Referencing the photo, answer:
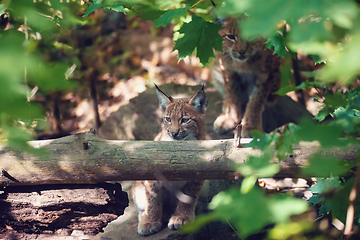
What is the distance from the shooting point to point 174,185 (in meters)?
4.21

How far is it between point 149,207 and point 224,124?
6.06 feet

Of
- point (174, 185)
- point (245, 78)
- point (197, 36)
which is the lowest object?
point (174, 185)

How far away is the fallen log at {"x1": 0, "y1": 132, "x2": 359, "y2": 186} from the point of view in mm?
3008

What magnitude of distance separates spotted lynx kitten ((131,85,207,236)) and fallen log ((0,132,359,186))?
3.13 feet

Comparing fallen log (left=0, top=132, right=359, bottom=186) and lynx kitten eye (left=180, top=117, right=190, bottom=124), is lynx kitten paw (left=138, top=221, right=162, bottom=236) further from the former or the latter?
lynx kitten eye (left=180, top=117, right=190, bottom=124)

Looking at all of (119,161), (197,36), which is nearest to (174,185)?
(119,161)

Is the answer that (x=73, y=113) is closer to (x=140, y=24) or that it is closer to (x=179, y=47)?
(x=140, y=24)

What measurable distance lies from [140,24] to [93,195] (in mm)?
5679

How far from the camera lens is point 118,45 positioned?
787cm

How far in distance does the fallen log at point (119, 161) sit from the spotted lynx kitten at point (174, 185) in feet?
3.13

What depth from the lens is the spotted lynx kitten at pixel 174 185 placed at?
3.96m

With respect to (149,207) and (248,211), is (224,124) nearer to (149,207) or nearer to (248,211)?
(149,207)

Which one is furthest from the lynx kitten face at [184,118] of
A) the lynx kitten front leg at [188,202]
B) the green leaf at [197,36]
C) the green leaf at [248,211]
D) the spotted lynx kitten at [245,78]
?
the green leaf at [248,211]

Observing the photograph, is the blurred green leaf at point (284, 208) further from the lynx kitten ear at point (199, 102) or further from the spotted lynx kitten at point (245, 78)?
the spotted lynx kitten at point (245, 78)
